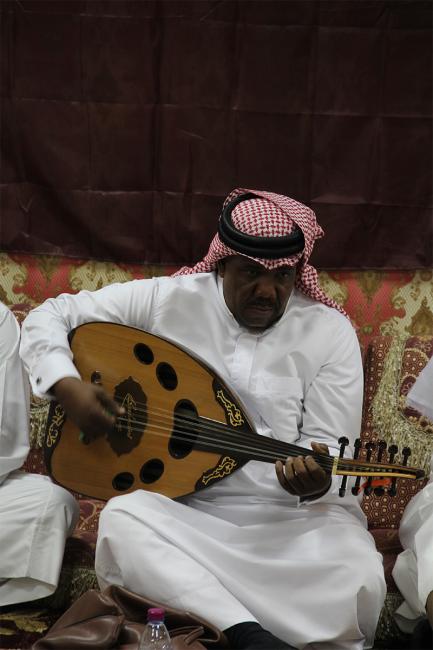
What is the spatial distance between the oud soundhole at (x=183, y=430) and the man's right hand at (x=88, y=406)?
19cm

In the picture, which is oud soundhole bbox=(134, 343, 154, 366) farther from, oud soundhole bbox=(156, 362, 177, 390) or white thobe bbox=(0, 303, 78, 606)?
white thobe bbox=(0, 303, 78, 606)

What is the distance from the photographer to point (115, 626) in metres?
2.77

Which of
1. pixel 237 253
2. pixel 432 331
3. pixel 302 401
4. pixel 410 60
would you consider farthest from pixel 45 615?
pixel 410 60

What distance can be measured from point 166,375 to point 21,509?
703 mm

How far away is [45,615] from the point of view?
338 centimetres

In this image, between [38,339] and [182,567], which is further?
[38,339]

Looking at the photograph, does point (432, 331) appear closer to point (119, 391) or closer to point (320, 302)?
point (320, 302)

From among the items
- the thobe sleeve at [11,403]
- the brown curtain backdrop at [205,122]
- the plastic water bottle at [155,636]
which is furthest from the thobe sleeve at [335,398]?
the brown curtain backdrop at [205,122]

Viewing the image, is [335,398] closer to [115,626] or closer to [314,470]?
[314,470]

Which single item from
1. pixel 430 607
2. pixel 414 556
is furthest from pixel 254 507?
pixel 430 607

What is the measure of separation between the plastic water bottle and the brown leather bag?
0.10m

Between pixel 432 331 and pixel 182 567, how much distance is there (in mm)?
2114

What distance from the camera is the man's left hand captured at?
2967 mm

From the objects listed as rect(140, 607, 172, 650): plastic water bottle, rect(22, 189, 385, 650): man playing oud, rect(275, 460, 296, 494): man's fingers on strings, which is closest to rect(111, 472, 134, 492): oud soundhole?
rect(22, 189, 385, 650): man playing oud
